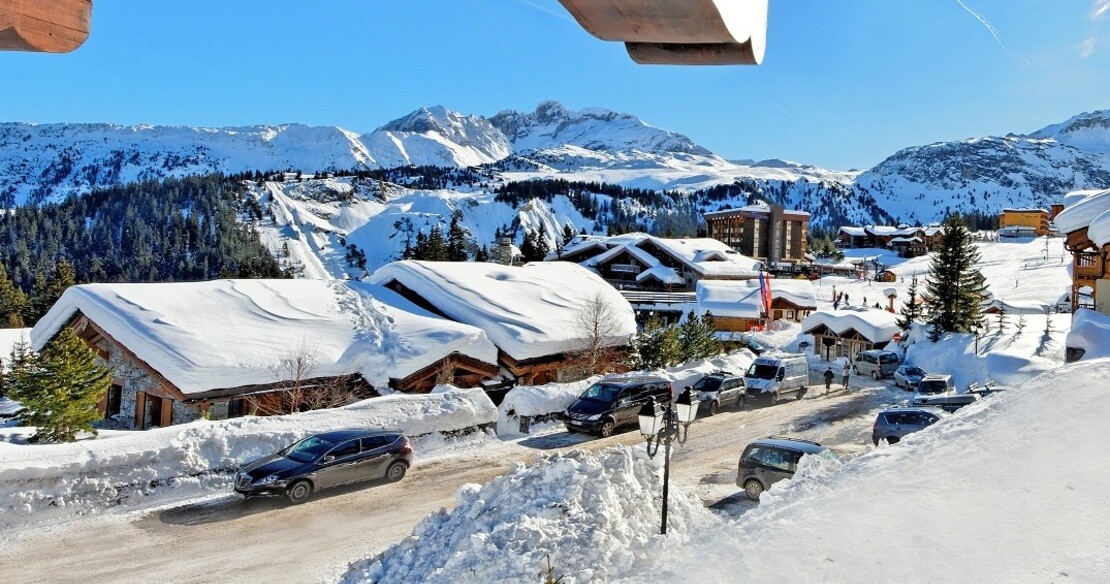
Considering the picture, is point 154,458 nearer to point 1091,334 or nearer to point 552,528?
point 552,528

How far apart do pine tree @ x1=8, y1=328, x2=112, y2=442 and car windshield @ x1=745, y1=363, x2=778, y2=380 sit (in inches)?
791

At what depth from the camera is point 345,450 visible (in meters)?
13.7

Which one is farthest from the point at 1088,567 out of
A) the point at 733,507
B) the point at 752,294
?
the point at 752,294

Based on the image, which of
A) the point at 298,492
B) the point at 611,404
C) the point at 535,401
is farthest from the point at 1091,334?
the point at 298,492

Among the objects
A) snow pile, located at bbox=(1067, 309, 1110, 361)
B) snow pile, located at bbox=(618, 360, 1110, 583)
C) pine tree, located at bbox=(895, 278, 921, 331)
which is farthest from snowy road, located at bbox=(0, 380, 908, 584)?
pine tree, located at bbox=(895, 278, 921, 331)

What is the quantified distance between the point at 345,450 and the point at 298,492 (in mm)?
1174

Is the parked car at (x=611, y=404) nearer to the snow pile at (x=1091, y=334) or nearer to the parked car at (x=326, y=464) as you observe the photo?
the parked car at (x=326, y=464)

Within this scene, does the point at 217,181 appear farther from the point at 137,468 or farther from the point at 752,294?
the point at 137,468

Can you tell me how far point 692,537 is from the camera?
279 inches

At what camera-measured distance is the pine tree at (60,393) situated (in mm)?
14953

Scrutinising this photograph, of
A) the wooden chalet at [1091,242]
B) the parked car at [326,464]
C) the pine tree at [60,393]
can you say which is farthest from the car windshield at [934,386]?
the pine tree at [60,393]

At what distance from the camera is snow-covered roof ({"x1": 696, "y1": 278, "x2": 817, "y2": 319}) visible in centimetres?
5222

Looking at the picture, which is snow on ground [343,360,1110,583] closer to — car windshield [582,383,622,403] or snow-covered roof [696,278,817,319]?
car windshield [582,383,622,403]

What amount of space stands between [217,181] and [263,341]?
16899 cm
